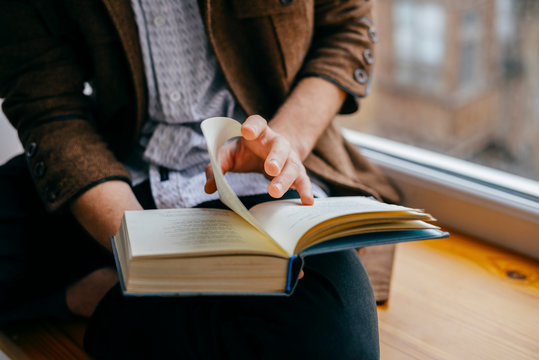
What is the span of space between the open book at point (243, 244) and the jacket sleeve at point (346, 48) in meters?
0.33

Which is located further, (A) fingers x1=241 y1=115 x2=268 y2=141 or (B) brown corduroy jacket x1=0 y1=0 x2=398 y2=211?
(B) brown corduroy jacket x1=0 y1=0 x2=398 y2=211

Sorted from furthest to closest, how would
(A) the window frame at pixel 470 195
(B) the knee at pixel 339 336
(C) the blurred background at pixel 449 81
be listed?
(C) the blurred background at pixel 449 81, (A) the window frame at pixel 470 195, (B) the knee at pixel 339 336

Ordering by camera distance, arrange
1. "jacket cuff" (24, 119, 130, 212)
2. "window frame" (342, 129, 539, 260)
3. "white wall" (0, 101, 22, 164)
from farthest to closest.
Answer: "white wall" (0, 101, 22, 164) → "window frame" (342, 129, 539, 260) → "jacket cuff" (24, 119, 130, 212)

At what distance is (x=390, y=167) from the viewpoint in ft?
3.88

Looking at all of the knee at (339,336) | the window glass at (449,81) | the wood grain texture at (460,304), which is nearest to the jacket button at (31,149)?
the knee at (339,336)

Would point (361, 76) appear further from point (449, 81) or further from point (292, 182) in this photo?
point (449, 81)

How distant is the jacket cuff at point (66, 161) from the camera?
0.70 meters

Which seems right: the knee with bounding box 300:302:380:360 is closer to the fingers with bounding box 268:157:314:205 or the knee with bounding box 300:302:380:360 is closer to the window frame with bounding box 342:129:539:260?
the fingers with bounding box 268:157:314:205

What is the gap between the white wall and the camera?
1188 millimetres

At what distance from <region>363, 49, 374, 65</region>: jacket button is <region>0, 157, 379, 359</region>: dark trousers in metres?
0.33

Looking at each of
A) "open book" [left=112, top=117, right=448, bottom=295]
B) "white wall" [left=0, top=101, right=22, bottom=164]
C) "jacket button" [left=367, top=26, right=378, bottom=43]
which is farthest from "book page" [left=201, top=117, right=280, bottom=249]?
"white wall" [left=0, top=101, right=22, bottom=164]

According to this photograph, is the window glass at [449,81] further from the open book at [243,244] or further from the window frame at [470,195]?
the open book at [243,244]

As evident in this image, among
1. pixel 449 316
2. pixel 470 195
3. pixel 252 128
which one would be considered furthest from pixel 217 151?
pixel 470 195

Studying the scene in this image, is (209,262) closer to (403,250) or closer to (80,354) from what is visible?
(80,354)
